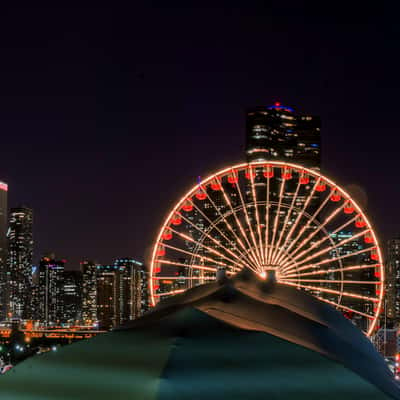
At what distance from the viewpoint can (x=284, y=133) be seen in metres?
35.6

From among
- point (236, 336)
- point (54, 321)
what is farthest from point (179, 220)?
point (54, 321)

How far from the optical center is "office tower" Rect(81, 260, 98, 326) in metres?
135

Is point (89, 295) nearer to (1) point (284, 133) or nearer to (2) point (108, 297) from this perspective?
(2) point (108, 297)

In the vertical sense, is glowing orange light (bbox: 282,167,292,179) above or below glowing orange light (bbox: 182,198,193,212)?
above

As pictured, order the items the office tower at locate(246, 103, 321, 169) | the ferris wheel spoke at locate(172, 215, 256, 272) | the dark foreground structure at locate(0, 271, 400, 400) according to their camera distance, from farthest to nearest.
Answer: the office tower at locate(246, 103, 321, 169)
the ferris wheel spoke at locate(172, 215, 256, 272)
the dark foreground structure at locate(0, 271, 400, 400)

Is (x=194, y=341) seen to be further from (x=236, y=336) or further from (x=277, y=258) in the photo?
(x=277, y=258)

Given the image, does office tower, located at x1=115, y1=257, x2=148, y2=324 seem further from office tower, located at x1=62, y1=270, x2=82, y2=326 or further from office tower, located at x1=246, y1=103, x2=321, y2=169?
office tower, located at x1=246, y1=103, x2=321, y2=169

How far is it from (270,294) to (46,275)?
15453 centimetres

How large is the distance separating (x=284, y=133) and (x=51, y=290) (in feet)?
419

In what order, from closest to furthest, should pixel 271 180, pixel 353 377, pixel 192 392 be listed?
pixel 192 392
pixel 353 377
pixel 271 180

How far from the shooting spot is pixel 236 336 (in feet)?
13.6

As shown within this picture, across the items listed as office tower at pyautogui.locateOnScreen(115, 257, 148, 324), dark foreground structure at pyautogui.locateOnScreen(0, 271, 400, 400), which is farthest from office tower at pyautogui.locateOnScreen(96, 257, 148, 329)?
dark foreground structure at pyautogui.locateOnScreen(0, 271, 400, 400)

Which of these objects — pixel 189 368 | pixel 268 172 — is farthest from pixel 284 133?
pixel 189 368

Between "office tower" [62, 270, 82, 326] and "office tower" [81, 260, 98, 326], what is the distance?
13.7 feet
